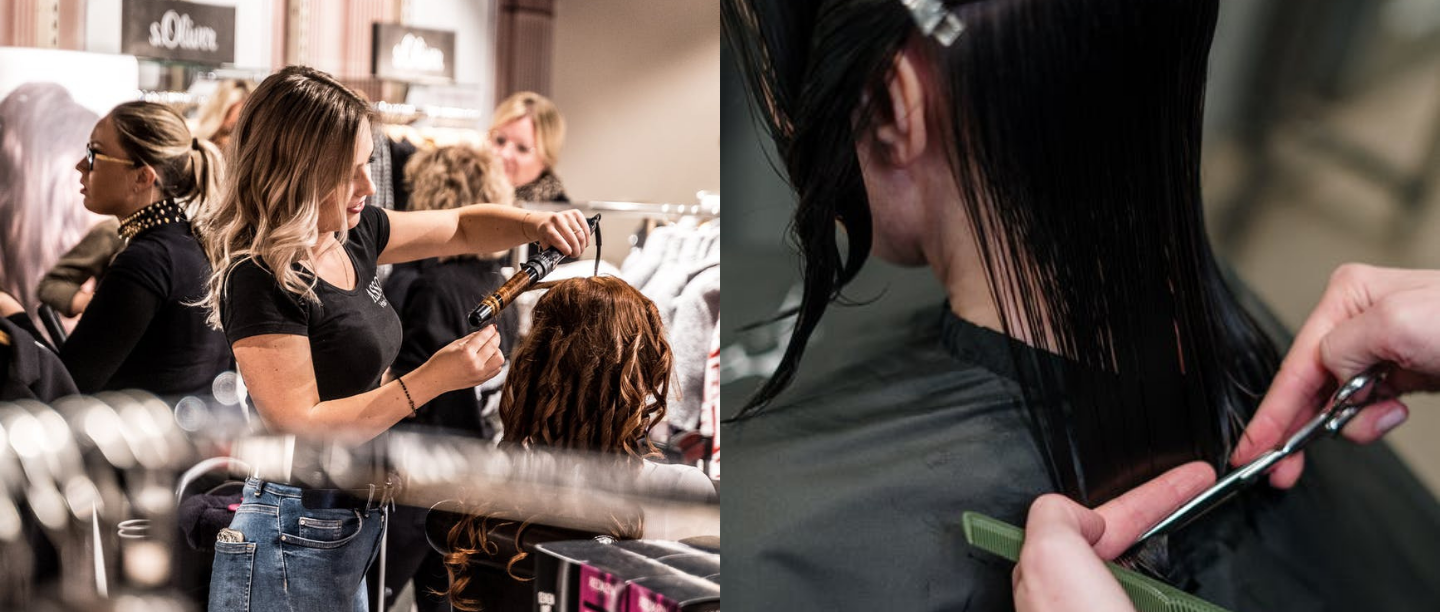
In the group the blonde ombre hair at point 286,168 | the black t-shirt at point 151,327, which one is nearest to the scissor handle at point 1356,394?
the blonde ombre hair at point 286,168

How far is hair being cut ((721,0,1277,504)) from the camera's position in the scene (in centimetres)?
107

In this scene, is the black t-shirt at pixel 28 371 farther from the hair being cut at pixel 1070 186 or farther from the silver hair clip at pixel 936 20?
the silver hair clip at pixel 936 20

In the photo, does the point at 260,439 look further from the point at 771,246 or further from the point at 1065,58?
the point at 1065,58

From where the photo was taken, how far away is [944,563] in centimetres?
116

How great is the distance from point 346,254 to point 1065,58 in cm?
113

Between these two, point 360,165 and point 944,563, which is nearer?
point 944,563

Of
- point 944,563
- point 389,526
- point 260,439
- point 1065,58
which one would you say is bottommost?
point 389,526

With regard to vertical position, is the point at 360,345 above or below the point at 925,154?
below

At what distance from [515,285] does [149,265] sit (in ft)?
2.50

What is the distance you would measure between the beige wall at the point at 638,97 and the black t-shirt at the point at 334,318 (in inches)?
20.0

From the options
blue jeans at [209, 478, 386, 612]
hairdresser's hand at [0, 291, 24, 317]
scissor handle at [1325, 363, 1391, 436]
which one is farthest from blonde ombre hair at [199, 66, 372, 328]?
scissor handle at [1325, 363, 1391, 436]

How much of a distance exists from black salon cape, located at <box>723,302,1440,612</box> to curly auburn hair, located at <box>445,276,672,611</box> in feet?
1.93

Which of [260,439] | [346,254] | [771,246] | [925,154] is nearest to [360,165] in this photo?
[346,254]

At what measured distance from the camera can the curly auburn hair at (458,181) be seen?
2.39 metres
